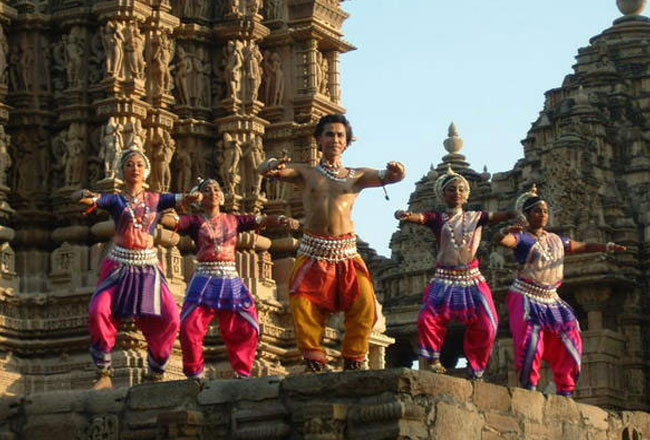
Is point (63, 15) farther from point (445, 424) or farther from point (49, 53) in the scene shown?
point (445, 424)

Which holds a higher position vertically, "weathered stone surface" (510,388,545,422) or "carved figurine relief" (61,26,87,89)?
"carved figurine relief" (61,26,87,89)

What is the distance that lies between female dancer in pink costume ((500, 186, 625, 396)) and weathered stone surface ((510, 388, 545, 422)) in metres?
1.99

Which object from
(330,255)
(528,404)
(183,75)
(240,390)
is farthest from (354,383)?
(183,75)

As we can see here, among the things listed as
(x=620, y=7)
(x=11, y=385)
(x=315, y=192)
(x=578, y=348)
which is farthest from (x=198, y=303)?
(x=620, y=7)

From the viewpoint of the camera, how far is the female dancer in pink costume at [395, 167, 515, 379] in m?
18.1

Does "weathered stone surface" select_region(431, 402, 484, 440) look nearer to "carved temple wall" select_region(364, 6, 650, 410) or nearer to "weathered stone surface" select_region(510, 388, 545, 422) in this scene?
"weathered stone surface" select_region(510, 388, 545, 422)

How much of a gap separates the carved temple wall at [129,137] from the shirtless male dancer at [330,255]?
7018 mm

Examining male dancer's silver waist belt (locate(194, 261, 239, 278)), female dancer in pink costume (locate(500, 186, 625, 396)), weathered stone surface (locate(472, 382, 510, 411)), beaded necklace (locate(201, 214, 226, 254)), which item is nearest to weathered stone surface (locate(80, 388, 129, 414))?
weathered stone surface (locate(472, 382, 510, 411))

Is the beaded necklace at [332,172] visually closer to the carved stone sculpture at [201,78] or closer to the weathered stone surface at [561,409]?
the weathered stone surface at [561,409]

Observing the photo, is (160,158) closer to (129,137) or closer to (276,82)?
(129,137)

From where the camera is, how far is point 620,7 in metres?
50.9

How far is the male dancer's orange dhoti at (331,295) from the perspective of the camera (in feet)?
55.5

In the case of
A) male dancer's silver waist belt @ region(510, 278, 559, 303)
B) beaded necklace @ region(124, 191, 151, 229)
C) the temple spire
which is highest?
the temple spire

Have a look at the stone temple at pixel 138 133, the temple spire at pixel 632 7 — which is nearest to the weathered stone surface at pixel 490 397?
the stone temple at pixel 138 133
